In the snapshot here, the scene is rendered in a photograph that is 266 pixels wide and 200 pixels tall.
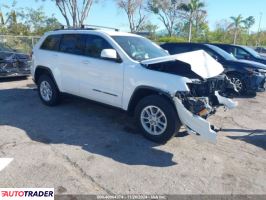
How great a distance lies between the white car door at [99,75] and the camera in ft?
16.3

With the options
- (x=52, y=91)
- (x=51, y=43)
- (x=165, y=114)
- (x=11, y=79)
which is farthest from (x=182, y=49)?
(x=11, y=79)

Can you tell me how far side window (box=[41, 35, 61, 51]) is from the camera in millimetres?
6275

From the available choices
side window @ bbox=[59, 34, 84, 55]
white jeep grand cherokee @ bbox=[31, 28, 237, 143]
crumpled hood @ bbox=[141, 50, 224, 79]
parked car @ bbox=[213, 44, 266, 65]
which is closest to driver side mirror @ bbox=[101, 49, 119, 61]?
white jeep grand cherokee @ bbox=[31, 28, 237, 143]

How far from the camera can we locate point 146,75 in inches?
178

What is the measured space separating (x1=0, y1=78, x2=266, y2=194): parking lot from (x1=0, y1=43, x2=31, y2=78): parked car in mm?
3588

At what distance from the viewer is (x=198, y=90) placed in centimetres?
452

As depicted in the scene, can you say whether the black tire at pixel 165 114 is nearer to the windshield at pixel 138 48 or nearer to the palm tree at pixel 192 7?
the windshield at pixel 138 48

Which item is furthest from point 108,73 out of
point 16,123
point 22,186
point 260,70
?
point 260,70

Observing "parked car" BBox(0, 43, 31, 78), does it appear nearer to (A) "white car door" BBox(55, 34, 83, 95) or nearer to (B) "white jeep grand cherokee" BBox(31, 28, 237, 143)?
(B) "white jeep grand cherokee" BBox(31, 28, 237, 143)

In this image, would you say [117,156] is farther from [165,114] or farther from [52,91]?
[52,91]

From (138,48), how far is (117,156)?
226 centimetres

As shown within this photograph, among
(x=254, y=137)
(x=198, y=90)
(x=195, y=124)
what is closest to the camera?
(x=195, y=124)

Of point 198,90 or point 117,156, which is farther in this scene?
point 198,90

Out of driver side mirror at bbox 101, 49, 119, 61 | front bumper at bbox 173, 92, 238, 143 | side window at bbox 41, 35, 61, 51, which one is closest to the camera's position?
front bumper at bbox 173, 92, 238, 143
